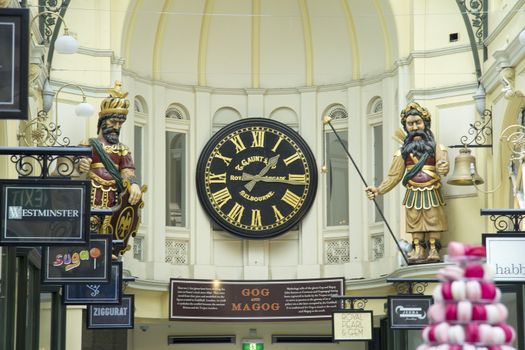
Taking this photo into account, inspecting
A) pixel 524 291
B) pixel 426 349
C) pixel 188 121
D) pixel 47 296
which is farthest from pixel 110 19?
pixel 426 349

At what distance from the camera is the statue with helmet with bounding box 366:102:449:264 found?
22094 mm

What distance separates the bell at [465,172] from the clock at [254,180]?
12.7 ft

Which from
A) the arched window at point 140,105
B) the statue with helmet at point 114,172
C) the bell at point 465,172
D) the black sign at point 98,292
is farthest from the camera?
the arched window at point 140,105

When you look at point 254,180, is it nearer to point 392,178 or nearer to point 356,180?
point 356,180

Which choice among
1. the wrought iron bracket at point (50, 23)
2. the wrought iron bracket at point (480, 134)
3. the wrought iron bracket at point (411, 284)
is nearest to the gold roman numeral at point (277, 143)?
the wrought iron bracket at point (411, 284)

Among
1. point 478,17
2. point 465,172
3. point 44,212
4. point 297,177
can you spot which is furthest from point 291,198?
point 44,212

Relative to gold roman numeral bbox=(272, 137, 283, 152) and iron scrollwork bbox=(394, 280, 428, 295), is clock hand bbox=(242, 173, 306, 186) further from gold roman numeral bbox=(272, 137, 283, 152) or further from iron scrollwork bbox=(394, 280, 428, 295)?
iron scrollwork bbox=(394, 280, 428, 295)

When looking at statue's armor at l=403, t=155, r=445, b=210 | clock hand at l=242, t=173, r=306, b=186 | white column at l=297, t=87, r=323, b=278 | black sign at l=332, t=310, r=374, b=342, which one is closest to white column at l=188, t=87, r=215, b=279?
clock hand at l=242, t=173, r=306, b=186

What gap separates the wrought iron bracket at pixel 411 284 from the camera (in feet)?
Answer: 68.3

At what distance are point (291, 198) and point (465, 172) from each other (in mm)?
4317

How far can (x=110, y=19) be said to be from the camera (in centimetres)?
2364

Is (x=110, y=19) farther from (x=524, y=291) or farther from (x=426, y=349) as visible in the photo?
(x=426, y=349)

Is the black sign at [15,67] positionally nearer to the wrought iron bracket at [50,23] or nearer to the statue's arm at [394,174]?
the wrought iron bracket at [50,23]

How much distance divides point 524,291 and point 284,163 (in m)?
9.00
